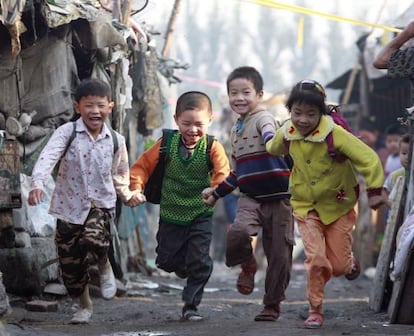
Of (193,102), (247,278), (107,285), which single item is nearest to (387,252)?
(247,278)

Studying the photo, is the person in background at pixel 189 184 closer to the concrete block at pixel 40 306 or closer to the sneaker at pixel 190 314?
the sneaker at pixel 190 314

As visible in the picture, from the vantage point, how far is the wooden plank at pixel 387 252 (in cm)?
Answer: 956

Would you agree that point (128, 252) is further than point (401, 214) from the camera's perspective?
Yes

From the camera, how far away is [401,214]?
9547mm

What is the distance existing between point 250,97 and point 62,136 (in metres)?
1.43

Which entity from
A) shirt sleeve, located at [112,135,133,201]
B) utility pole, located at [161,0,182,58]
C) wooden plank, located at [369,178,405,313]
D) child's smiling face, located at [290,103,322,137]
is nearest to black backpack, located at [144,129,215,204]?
shirt sleeve, located at [112,135,133,201]

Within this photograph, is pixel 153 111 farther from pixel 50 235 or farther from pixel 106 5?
pixel 50 235

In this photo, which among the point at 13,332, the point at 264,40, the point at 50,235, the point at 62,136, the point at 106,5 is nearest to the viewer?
the point at 13,332

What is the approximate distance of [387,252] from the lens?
979 centimetres

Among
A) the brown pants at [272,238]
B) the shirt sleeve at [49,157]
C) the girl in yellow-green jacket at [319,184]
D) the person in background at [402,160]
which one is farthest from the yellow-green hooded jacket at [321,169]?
the person in background at [402,160]

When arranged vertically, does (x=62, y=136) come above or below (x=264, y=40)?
below

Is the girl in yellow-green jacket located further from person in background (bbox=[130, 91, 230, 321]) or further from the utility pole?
the utility pole

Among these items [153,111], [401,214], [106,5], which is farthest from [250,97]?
[153,111]

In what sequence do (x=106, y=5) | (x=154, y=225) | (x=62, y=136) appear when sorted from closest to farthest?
(x=62, y=136)
(x=106, y=5)
(x=154, y=225)
